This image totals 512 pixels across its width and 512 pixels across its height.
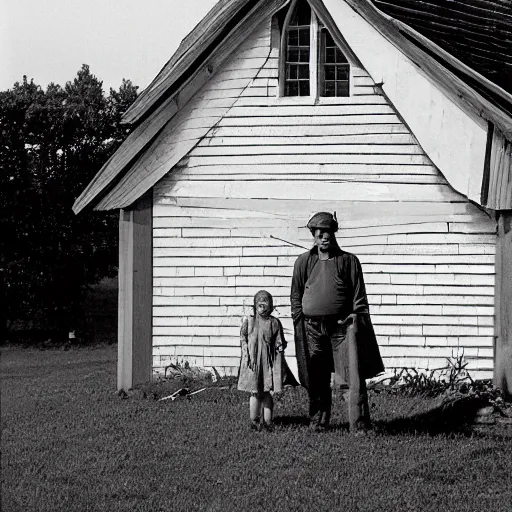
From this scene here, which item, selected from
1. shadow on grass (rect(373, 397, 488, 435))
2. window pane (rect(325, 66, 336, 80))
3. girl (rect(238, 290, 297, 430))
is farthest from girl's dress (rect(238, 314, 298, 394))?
window pane (rect(325, 66, 336, 80))

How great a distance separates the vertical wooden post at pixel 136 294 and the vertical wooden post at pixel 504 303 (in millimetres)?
4527

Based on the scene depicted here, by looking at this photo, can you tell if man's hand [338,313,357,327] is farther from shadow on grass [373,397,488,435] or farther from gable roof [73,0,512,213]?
gable roof [73,0,512,213]

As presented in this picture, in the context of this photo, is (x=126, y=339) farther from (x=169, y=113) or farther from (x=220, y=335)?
(x=169, y=113)

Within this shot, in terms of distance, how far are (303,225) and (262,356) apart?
3682 mm

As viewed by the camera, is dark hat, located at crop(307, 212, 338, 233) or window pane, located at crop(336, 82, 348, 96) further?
window pane, located at crop(336, 82, 348, 96)

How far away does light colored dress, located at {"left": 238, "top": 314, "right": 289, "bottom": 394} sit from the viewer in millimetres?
11641

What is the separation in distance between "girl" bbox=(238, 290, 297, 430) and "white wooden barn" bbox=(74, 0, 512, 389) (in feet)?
10.7

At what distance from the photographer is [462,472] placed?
1001cm

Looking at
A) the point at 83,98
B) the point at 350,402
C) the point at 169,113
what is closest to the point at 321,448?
the point at 350,402

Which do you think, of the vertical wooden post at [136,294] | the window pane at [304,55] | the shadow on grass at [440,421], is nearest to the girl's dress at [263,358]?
the shadow on grass at [440,421]

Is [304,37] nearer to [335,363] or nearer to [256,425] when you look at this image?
[335,363]

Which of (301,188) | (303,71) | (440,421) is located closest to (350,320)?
(440,421)

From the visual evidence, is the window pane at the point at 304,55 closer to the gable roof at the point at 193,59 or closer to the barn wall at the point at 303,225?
the barn wall at the point at 303,225

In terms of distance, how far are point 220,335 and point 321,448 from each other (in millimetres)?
4734
